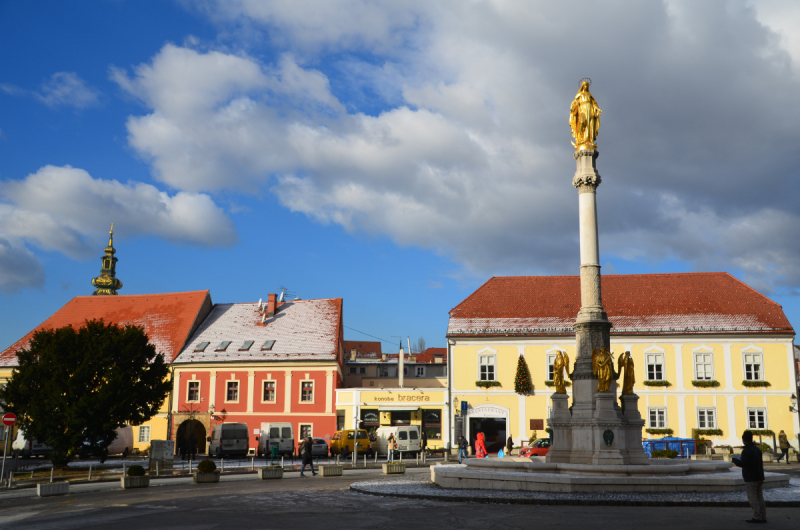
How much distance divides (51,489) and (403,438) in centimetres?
2291

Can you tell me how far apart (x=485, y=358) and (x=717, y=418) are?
46.7 ft

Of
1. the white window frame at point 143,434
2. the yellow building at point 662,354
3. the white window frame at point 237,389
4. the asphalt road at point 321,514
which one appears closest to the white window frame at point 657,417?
the yellow building at point 662,354

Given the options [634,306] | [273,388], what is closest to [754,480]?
[634,306]

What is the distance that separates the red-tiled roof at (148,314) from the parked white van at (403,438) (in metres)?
18.0

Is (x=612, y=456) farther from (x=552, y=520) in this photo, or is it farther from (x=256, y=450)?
(x=256, y=450)

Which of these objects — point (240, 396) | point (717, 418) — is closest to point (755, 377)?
point (717, 418)

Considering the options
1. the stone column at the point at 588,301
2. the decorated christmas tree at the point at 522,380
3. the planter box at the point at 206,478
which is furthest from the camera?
the decorated christmas tree at the point at 522,380

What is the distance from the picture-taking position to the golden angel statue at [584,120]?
77.7ft

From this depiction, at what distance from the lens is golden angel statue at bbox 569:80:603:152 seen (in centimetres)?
2367

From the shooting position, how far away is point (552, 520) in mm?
12570

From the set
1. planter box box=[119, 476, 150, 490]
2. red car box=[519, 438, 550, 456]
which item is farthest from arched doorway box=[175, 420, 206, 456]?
planter box box=[119, 476, 150, 490]

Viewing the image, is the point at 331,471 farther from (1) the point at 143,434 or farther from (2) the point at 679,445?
(1) the point at 143,434

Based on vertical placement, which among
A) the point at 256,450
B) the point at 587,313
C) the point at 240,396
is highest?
the point at 587,313

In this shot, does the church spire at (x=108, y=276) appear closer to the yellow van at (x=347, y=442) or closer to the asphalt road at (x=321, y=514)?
the yellow van at (x=347, y=442)
